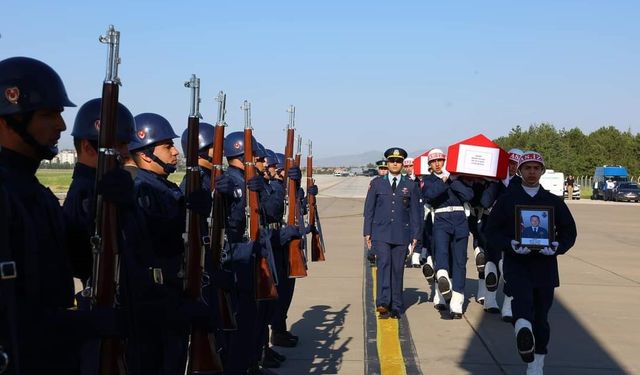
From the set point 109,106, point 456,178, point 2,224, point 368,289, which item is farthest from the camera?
point 368,289

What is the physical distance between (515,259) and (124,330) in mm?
4435

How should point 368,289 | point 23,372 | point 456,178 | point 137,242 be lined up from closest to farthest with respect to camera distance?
point 23,372 → point 137,242 → point 456,178 → point 368,289

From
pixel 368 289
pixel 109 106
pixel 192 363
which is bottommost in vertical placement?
pixel 368 289

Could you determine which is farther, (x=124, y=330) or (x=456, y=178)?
(x=456, y=178)

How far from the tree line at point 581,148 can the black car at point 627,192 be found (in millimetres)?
28742

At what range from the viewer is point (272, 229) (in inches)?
283

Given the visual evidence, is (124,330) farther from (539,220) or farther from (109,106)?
(539,220)

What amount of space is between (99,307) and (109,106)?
779 millimetres

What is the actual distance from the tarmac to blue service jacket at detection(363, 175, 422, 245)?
951 mm

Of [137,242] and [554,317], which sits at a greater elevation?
[137,242]

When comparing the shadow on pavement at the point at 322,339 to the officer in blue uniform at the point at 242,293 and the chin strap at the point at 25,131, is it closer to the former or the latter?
the officer in blue uniform at the point at 242,293

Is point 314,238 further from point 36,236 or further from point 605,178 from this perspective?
point 605,178

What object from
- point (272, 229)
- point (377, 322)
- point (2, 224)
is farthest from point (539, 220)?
point (2, 224)

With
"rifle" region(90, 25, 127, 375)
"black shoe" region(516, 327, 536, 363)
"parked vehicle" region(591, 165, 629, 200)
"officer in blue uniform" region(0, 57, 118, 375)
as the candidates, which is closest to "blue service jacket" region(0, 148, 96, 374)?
"officer in blue uniform" region(0, 57, 118, 375)
